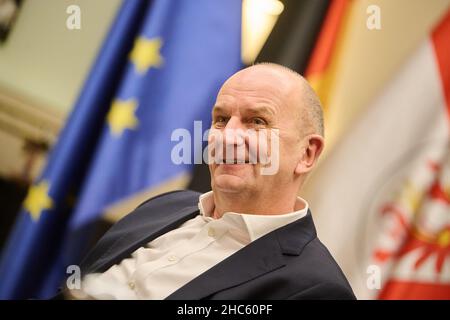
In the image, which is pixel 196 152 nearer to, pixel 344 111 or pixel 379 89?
pixel 344 111

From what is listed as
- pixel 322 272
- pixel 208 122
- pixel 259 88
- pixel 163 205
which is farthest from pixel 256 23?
pixel 322 272

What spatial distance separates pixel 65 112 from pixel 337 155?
3.04 feet

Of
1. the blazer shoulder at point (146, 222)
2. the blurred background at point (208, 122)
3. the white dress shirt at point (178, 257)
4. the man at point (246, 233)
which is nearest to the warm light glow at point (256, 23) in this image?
the blurred background at point (208, 122)

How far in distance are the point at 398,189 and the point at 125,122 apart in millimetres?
930

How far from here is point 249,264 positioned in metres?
1.03

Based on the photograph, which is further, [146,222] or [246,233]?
[146,222]

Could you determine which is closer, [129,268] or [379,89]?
[129,268]

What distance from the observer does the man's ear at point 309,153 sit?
3.88ft

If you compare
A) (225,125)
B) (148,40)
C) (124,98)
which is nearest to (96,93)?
(124,98)

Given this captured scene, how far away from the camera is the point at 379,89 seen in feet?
5.06

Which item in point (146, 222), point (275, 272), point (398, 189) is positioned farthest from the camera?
point (398, 189)

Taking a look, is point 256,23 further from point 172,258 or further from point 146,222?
point 172,258

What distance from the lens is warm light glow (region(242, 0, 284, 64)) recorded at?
1.54 m
